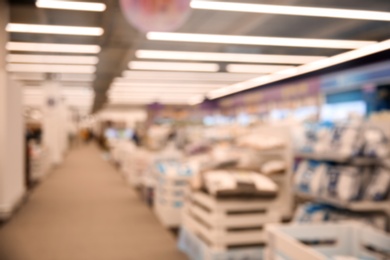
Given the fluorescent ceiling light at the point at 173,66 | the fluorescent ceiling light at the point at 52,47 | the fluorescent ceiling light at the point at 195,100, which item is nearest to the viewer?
the fluorescent ceiling light at the point at 52,47

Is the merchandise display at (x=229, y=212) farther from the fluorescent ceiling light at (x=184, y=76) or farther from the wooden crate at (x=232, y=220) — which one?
the fluorescent ceiling light at (x=184, y=76)

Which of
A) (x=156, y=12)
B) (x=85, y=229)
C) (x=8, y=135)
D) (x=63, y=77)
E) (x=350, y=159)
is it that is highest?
(x=63, y=77)

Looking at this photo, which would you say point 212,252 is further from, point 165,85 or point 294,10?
point 165,85

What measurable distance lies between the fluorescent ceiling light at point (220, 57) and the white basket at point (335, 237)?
6269mm

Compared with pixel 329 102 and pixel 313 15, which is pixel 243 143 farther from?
pixel 329 102

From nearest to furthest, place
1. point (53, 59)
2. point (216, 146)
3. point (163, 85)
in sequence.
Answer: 1. point (216, 146)
2. point (53, 59)
3. point (163, 85)

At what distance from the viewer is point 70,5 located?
556 centimetres

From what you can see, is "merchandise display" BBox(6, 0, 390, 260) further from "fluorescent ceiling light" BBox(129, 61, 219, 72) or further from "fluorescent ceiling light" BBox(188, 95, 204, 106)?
"fluorescent ceiling light" BBox(188, 95, 204, 106)

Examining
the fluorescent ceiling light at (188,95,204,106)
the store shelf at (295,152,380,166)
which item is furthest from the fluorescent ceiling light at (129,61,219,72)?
the fluorescent ceiling light at (188,95,204,106)

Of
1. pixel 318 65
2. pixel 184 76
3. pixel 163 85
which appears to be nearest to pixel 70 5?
pixel 318 65

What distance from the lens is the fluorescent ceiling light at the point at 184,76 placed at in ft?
39.4

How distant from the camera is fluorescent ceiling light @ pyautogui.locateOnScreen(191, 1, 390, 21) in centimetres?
538

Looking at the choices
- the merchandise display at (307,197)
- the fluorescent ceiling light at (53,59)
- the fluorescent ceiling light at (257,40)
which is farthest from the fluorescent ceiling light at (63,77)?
the merchandise display at (307,197)

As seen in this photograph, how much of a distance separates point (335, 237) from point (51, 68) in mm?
9813
